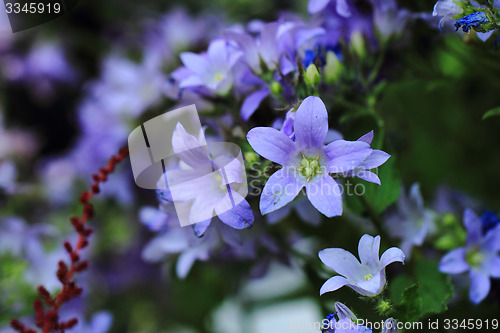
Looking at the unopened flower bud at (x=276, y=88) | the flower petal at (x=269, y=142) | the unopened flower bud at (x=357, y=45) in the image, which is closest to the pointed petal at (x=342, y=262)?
the flower petal at (x=269, y=142)

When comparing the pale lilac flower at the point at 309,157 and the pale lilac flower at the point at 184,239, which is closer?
the pale lilac flower at the point at 309,157

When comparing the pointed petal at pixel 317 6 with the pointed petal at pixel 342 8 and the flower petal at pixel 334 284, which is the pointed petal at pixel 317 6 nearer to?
the pointed petal at pixel 342 8

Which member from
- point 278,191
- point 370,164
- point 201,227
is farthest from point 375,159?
point 201,227

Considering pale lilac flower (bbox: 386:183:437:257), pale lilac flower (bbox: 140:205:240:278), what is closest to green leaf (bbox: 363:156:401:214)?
pale lilac flower (bbox: 386:183:437:257)

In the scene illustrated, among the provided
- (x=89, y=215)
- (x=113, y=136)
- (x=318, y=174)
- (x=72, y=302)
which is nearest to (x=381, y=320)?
(x=318, y=174)

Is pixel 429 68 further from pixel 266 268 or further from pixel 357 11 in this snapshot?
pixel 266 268

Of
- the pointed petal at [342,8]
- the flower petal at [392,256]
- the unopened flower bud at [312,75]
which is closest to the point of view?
the flower petal at [392,256]

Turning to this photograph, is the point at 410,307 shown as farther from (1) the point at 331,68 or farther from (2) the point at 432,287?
(1) the point at 331,68

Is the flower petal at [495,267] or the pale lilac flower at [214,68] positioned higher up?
the pale lilac flower at [214,68]
